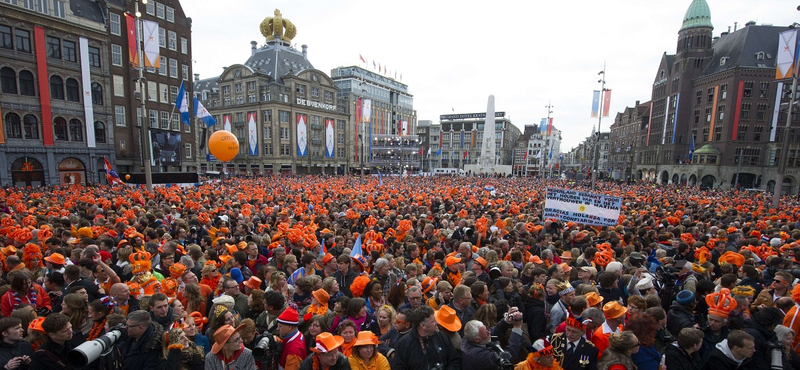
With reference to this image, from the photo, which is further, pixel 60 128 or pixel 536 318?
pixel 60 128

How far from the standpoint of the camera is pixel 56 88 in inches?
1164

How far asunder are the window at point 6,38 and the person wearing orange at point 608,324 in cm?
4072

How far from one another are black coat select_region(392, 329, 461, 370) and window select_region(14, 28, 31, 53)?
1553 inches

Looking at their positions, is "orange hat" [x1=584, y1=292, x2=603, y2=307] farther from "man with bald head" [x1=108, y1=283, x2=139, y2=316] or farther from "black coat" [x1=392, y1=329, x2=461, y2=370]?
"man with bald head" [x1=108, y1=283, x2=139, y2=316]

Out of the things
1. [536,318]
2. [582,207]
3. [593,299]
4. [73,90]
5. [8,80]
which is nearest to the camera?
[593,299]

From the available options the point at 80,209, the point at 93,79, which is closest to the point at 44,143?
the point at 93,79

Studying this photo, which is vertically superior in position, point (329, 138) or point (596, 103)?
point (596, 103)

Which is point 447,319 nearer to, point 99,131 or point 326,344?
point 326,344

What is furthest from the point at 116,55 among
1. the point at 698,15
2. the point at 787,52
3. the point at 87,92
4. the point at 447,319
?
the point at 698,15

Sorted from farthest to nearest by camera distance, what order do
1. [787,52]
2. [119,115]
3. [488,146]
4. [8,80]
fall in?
[488,146]
[119,115]
[8,80]
[787,52]

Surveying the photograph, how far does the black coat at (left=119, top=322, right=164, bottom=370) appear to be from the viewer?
3416 millimetres

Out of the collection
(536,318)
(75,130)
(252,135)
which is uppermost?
(252,135)

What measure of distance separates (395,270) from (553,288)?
8.71ft

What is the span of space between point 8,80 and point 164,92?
12119mm
